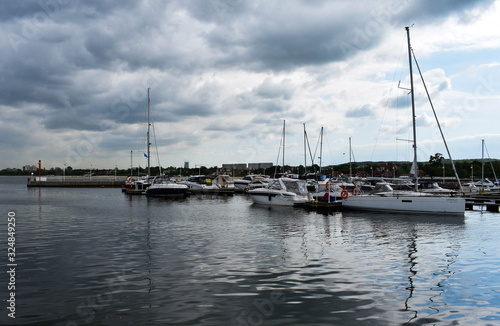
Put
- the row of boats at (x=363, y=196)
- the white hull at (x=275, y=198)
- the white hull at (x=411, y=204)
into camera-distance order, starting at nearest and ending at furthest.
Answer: the white hull at (x=411, y=204) < the row of boats at (x=363, y=196) < the white hull at (x=275, y=198)

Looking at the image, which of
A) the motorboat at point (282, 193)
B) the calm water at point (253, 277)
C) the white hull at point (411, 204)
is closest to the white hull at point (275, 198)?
the motorboat at point (282, 193)

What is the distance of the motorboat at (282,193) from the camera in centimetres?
5119

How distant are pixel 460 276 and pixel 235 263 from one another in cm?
985

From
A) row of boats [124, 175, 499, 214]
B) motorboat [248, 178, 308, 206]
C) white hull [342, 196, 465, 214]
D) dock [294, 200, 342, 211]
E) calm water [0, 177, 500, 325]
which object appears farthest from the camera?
motorboat [248, 178, 308, 206]

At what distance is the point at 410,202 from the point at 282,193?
17.1 meters

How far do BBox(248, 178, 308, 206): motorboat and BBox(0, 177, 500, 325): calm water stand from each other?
2224 centimetres

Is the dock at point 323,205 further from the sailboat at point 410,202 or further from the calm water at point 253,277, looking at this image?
the calm water at point 253,277

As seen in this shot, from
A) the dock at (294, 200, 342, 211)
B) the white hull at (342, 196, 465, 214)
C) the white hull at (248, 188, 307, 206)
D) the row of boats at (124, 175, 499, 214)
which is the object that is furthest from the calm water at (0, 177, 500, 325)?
the white hull at (248, 188, 307, 206)

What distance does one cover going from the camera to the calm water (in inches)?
435

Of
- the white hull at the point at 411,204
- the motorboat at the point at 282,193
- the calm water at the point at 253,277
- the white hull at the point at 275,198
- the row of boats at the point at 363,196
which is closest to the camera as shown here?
the calm water at the point at 253,277

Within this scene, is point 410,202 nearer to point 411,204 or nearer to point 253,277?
point 411,204

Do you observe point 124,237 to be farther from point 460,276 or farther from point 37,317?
point 460,276

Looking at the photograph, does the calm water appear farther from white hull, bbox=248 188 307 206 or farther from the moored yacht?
white hull, bbox=248 188 307 206

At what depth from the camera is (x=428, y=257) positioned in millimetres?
19297
